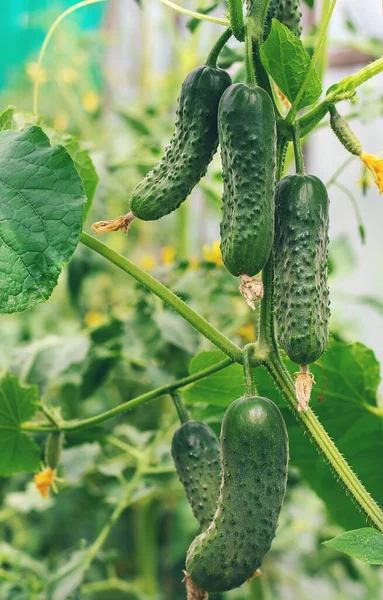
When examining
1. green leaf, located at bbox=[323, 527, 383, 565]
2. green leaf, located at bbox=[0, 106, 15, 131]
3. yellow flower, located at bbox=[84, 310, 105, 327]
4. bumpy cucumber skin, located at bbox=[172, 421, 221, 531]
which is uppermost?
green leaf, located at bbox=[0, 106, 15, 131]

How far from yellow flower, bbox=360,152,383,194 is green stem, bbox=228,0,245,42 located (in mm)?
178

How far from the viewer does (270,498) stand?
28.4 inches

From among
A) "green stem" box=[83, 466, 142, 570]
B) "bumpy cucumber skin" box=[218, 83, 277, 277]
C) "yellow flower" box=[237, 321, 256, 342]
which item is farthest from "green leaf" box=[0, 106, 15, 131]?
"yellow flower" box=[237, 321, 256, 342]

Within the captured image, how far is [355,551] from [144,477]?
0.84 m

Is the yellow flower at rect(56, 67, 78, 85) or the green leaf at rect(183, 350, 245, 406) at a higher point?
the yellow flower at rect(56, 67, 78, 85)

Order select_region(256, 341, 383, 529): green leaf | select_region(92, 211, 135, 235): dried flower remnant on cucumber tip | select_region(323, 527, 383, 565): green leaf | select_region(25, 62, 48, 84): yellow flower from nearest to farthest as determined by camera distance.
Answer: select_region(323, 527, 383, 565): green leaf
select_region(92, 211, 135, 235): dried flower remnant on cucumber tip
select_region(256, 341, 383, 529): green leaf
select_region(25, 62, 48, 84): yellow flower

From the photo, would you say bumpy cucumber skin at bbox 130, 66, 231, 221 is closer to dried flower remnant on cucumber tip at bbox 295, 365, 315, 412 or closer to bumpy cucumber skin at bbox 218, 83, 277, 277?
bumpy cucumber skin at bbox 218, 83, 277, 277

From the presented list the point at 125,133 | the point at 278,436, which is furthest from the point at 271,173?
the point at 125,133

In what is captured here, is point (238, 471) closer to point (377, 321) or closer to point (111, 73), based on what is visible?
point (377, 321)

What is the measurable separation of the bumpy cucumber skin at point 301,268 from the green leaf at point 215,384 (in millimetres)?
209

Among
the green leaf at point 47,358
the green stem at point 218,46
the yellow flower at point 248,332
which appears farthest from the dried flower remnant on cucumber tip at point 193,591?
the yellow flower at point 248,332

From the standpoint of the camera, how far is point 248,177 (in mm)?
721

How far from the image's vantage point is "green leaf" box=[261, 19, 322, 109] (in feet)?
2.43

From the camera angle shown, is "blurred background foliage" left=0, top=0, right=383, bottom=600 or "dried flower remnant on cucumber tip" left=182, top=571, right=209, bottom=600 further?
"blurred background foliage" left=0, top=0, right=383, bottom=600
